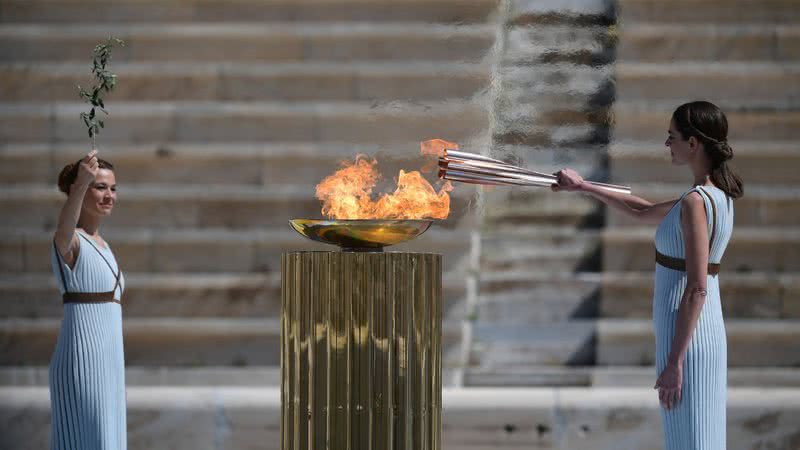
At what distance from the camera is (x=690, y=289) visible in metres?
4.57

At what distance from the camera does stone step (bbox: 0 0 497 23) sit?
9.28m

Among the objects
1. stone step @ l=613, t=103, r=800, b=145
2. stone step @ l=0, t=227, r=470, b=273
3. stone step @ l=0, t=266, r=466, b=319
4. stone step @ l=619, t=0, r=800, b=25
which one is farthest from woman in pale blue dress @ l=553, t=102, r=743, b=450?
stone step @ l=619, t=0, r=800, b=25

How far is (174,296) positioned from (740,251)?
3.51 m

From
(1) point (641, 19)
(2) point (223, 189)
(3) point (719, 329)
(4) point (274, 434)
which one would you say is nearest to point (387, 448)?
(3) point (719, 329)

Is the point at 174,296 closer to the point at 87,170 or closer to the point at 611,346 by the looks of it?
the point at 611,346

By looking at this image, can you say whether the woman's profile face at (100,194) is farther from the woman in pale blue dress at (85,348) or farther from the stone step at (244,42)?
the stone step at (244,42)

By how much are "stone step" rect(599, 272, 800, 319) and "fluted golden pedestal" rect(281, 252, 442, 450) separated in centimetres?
342

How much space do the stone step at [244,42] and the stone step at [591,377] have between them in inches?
99.2

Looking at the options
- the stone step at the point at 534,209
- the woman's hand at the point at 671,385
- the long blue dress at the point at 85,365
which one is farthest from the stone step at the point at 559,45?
the woman's hand at the point at 671,385

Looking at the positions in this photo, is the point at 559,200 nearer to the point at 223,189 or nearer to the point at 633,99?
the point at 633,99

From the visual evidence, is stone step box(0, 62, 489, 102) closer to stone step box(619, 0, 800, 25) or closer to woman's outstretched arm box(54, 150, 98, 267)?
stone step box(619, 0, 800, 25)

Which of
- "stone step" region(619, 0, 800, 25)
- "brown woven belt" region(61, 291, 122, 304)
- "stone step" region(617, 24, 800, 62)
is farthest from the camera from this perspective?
"stone step" region(619, 0, 800, 25)

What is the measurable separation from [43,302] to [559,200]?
3316 mm

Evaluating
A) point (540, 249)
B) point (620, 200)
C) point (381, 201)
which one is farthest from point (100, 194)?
point (540, 249)
